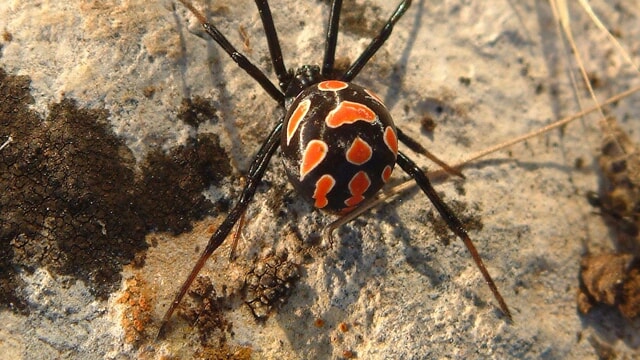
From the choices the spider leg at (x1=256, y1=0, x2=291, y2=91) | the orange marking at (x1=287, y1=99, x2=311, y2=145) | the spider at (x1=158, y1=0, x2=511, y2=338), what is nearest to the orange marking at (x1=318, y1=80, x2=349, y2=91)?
the spider at (x1=158, y1=0, x2=511, y2=338)

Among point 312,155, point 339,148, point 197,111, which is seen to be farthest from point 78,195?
point 339,148

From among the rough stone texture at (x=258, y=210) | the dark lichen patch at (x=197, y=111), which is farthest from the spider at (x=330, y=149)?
the dark lichen patch at (x=197, y=111)

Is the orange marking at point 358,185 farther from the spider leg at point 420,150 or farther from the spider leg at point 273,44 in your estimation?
the spider leg at point 273,44

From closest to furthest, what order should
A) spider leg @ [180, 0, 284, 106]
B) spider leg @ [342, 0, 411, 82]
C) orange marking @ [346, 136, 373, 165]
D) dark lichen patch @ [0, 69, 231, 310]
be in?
1. orange marking @ [346, 136, 373, 165]
2. dark lichen patch @ [0, 69, 231, 310]
3. spider leg @ [180, 0, 284, 106]
4. spider leg @ [342, 0, 411, 82]

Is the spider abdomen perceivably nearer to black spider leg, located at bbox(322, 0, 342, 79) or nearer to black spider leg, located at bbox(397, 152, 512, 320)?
black spider leg, located at bbox(397, 152, 512, 320)

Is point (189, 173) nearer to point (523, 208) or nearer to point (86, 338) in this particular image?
point (86, 338)
